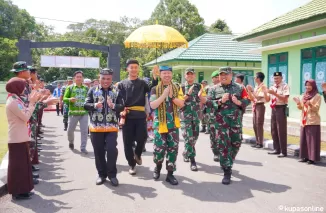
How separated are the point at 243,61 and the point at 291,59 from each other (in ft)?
29.6

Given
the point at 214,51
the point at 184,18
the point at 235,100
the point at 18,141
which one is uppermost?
the point at 184,18

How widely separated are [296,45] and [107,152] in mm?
9450

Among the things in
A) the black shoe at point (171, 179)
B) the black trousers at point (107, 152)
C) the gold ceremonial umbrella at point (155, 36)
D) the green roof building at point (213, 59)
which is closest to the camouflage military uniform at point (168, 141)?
the black shoe at point (171, 179)

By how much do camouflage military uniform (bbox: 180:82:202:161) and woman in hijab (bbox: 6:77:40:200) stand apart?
3.05 m

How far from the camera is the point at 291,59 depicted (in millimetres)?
12797

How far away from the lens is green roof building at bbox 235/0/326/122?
11156 millimetres

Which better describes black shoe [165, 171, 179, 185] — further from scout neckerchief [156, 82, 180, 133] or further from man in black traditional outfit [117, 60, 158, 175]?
man in black traditional outfit [117, 60, 158, 175]

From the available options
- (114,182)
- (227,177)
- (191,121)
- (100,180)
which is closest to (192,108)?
(191,121)

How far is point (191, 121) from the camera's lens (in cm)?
684

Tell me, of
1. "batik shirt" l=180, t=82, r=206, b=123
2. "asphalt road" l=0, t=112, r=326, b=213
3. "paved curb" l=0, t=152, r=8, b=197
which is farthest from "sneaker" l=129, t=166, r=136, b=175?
"paved curb" l=0, t=152, r=8, b=197

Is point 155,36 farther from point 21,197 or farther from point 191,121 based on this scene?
point 21,197

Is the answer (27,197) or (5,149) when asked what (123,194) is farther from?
(5,149)

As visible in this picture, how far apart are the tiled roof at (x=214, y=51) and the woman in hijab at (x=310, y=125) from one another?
13.7 metres

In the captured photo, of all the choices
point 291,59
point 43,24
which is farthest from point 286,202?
point 43,24
